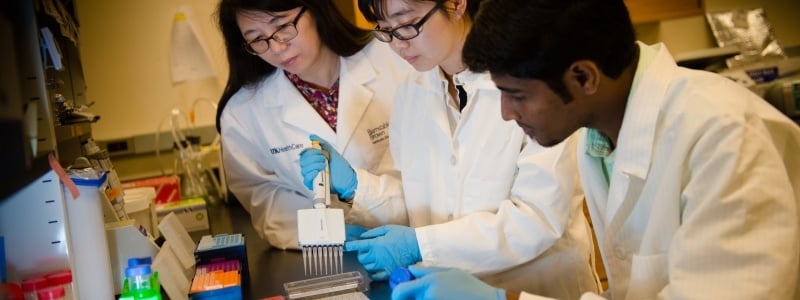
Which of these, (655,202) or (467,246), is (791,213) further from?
(467,246)

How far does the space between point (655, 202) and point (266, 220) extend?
105 centimetres

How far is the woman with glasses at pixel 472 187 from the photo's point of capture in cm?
126

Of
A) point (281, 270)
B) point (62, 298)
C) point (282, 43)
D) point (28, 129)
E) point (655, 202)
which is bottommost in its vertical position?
point (281, 270)

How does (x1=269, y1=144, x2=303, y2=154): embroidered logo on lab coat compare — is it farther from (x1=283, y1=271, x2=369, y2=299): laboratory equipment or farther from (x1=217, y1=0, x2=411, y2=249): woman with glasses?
(x1=283, y1=271, x2=369, y2=299): laboratory equipment

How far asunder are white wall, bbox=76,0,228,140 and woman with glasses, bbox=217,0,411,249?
0.96 meters

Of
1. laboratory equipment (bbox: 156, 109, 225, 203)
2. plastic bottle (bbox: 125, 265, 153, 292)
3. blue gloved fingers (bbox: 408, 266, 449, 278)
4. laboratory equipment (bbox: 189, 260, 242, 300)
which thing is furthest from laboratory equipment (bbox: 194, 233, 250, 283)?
laboratory equipment (bbox: 156, 109, 225, 203)

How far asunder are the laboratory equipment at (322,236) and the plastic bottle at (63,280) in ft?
1.28

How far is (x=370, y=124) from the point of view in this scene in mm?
1774

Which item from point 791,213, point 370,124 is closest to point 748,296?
point 791,213

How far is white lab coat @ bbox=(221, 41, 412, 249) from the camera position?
1.75 metres

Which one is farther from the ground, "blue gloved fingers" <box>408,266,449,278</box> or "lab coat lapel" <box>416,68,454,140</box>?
"lab coat lapel" <box>416,68,454,140</box>

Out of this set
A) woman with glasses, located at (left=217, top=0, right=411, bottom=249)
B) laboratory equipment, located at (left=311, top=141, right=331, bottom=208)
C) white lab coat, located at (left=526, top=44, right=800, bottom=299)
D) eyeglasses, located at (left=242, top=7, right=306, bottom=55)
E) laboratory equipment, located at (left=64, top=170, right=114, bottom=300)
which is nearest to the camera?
white lab coat, located at (left=526, top=44, right=800, bottom=299)

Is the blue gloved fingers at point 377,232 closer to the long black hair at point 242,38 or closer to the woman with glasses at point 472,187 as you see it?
the woman with glasses at point 472,187

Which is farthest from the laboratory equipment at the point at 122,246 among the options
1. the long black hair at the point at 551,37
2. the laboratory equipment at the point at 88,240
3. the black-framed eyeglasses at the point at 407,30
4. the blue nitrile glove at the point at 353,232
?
the long black hair at the point at 551,37
